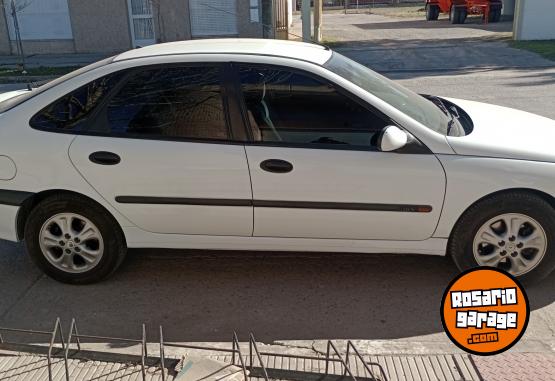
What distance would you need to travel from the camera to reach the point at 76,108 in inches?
139

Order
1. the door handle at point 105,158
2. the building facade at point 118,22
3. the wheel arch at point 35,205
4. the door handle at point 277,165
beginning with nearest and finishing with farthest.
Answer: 1. the door handle at point 277,165
2. the door handle at point 105,158
3. the wheel arch at point 35,205
4. the building facade at point 118,22

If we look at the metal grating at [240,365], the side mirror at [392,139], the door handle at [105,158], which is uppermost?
the side mirror at [392,139]

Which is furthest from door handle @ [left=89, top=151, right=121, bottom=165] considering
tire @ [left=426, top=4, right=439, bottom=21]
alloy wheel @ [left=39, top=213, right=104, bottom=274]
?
tire @ [left=426, top=4, right=439, bottom=21]

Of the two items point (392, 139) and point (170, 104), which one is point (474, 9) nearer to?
point (392, 139)

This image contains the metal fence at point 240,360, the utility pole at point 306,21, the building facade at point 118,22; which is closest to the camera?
the metal fence at point 240,360

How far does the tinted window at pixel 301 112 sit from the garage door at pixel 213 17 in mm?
14505

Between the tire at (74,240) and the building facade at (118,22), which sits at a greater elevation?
the building facade at (118,22)

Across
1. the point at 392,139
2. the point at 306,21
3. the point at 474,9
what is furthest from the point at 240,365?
the point at 474,9

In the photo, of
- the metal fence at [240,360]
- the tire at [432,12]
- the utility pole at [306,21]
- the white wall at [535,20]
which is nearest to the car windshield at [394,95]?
the metal fence at [240,360]

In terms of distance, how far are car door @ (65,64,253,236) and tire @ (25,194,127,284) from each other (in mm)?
195

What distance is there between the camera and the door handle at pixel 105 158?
11.2 ft

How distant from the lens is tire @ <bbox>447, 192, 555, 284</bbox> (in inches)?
129

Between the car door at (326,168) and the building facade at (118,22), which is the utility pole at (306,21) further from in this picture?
the car door at (326,168)

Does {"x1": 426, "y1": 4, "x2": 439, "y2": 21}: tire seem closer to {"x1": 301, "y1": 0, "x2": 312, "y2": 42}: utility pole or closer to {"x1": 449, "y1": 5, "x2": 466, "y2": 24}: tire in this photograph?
{"x1": 449, "y1": 5, "x2": 466, "y2": 24}: tire
